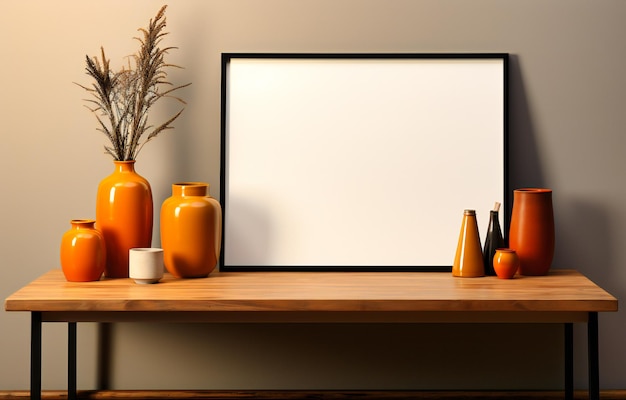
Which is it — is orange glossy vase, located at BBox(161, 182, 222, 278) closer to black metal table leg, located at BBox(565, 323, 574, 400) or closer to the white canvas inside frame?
the white canvas inside frame

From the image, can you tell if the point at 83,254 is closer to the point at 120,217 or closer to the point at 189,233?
the point at 120,217

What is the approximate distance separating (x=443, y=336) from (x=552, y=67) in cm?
100

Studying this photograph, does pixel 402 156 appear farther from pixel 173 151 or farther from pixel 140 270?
pixel 140 270

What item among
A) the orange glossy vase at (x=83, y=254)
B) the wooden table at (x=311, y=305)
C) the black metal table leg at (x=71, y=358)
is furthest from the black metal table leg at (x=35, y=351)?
the black metal table leg at (x=71, y=358)

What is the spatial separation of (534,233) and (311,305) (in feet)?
2.61

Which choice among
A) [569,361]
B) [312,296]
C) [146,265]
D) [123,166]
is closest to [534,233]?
[569,361]

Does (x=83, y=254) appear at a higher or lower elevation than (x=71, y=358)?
higher

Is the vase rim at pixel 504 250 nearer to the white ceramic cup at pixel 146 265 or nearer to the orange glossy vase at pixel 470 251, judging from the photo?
the orange glossy vase at pixel 470 251

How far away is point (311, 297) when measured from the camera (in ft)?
6.67

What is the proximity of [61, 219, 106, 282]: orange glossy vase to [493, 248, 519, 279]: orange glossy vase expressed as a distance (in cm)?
120

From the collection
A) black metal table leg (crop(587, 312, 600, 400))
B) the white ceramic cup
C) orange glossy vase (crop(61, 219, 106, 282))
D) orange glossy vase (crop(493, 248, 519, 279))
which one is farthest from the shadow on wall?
orange glossy vase (crop(61, 219, 106, 282))

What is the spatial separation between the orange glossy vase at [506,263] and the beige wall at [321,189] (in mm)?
373

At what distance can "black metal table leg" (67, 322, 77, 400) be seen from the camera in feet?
8.18

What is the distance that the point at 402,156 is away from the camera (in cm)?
251
